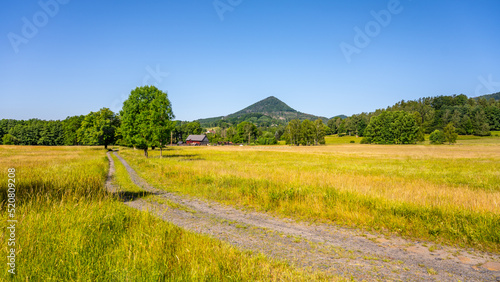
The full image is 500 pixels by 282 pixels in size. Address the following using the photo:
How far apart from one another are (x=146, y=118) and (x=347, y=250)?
39.6m

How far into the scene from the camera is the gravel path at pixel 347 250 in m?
5.34

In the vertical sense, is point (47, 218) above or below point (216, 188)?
above

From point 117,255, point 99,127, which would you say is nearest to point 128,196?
point 117,255

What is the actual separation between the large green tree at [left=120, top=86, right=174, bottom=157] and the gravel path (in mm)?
32600

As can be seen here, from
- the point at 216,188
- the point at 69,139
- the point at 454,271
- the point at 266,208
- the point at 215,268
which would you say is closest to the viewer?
the point at 215,268

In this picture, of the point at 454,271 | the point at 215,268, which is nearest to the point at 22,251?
the point at 215,268

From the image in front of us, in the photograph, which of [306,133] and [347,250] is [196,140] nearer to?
[306,133]

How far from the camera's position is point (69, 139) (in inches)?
3799

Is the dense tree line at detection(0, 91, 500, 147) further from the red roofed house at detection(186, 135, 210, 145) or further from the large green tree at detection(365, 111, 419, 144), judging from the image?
the red roofed house at detection(186, 135, 210, 145)

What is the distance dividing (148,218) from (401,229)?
324 inches

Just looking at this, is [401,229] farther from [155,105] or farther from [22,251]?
[155,105]

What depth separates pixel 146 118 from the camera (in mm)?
40188

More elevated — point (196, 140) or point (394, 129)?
point (394, 129)

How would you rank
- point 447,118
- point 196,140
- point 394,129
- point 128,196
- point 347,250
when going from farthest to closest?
point 196,140 → point 447,118 → point 394,129 → point 128,196 → point 347,250
